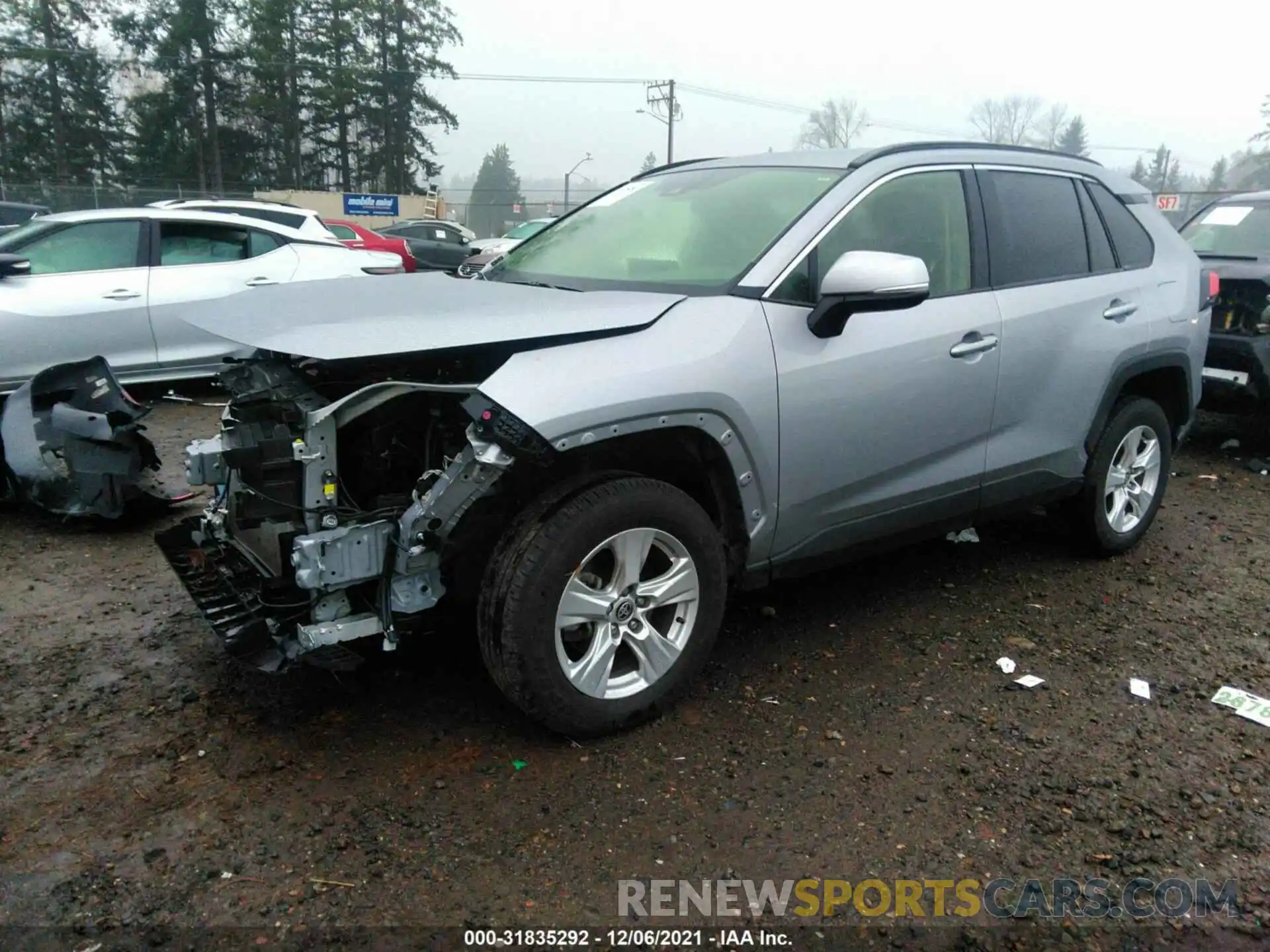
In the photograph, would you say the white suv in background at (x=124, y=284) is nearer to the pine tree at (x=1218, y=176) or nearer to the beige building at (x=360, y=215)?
the beige building at (x=360, y=215)

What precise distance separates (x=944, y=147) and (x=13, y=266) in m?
5.96

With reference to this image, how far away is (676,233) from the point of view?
11.6 ft

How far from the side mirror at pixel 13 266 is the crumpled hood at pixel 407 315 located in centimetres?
408

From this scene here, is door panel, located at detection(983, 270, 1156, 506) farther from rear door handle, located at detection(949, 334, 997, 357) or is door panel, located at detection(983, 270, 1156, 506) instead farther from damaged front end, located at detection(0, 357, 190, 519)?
damaged front end, located at detection(0, 357, 190, 519)

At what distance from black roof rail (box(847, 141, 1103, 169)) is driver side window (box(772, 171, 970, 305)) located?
0.12 metres

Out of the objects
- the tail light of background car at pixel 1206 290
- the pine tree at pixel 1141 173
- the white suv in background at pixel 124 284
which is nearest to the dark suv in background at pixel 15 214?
the white suv in background at pixel 124 284

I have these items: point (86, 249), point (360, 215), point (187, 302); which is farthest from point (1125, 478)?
point (360, 215)

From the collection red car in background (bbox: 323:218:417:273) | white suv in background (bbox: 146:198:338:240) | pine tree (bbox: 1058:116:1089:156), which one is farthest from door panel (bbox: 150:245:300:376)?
pine tree (bbox: 1058:116:1089:156)

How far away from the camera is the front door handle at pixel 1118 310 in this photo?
407 cm

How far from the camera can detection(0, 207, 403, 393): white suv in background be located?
636 cm

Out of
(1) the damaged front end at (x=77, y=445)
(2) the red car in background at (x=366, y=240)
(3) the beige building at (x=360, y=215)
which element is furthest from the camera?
(3) the beige building at (x=360, y=215)

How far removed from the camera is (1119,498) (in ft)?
14.8

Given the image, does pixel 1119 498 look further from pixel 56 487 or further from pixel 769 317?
pixel 56 487

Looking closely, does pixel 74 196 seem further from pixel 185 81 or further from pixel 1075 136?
pixel 1075 136
